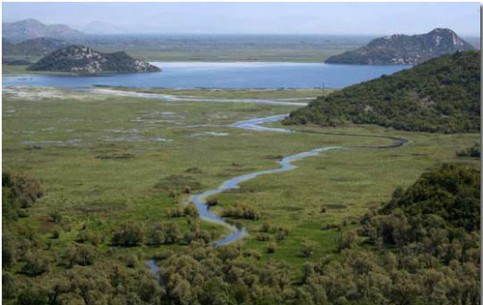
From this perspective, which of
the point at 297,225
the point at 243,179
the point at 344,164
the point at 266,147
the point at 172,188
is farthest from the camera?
the point at 266,147

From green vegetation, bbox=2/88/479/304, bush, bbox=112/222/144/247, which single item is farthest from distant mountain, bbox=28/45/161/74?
bush, bbox=112/222/144/247

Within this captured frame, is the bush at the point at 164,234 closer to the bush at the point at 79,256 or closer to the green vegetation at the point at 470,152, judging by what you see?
the bush at the point at 79,256

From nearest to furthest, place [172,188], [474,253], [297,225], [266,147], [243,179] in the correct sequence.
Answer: [474,253]
[297,225]
[172,188]
[243,179]
[266,147]

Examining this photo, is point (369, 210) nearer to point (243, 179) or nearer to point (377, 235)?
point (377, 235)

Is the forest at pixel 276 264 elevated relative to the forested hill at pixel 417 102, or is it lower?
lower

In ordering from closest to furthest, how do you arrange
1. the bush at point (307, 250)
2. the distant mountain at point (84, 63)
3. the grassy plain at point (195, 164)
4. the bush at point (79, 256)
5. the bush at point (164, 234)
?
the bush at point (79, 256) < the bush at point (307, 250) < the bush at point (164, 234) < the grassy plain at point (195, 164) < the distant mountain at point (84, 63)

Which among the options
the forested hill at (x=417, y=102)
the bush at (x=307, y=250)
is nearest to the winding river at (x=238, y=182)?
the bush at (x=307, y=250)

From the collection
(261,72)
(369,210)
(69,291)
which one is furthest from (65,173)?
(261,72)
